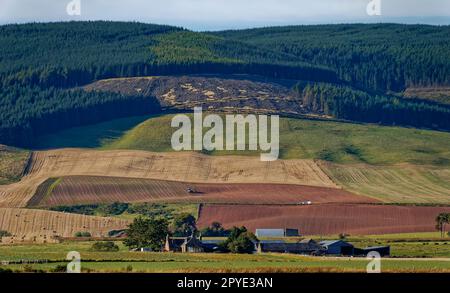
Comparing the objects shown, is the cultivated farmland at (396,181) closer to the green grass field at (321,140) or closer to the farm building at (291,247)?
the green grass field at (321,140)

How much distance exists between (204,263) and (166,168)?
77419mm

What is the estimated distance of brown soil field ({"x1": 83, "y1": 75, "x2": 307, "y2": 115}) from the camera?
586 feet

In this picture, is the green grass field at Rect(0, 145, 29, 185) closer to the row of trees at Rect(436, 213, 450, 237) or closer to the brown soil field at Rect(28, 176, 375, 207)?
the brown soil field at Rect(28, 176, 375, 207)

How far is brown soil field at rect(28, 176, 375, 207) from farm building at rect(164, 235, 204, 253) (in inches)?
1282

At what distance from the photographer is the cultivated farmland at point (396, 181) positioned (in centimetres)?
12491

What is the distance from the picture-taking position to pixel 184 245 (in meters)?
84.1

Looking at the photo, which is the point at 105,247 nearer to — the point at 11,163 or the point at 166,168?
the point at 166,168

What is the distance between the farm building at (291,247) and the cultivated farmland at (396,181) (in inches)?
1424

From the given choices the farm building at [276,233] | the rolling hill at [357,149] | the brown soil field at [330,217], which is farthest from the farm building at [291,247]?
the rolling hill at [357,149]

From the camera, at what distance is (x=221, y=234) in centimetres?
10394

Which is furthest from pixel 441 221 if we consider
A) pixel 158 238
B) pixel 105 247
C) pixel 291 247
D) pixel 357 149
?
pixel 357 149
